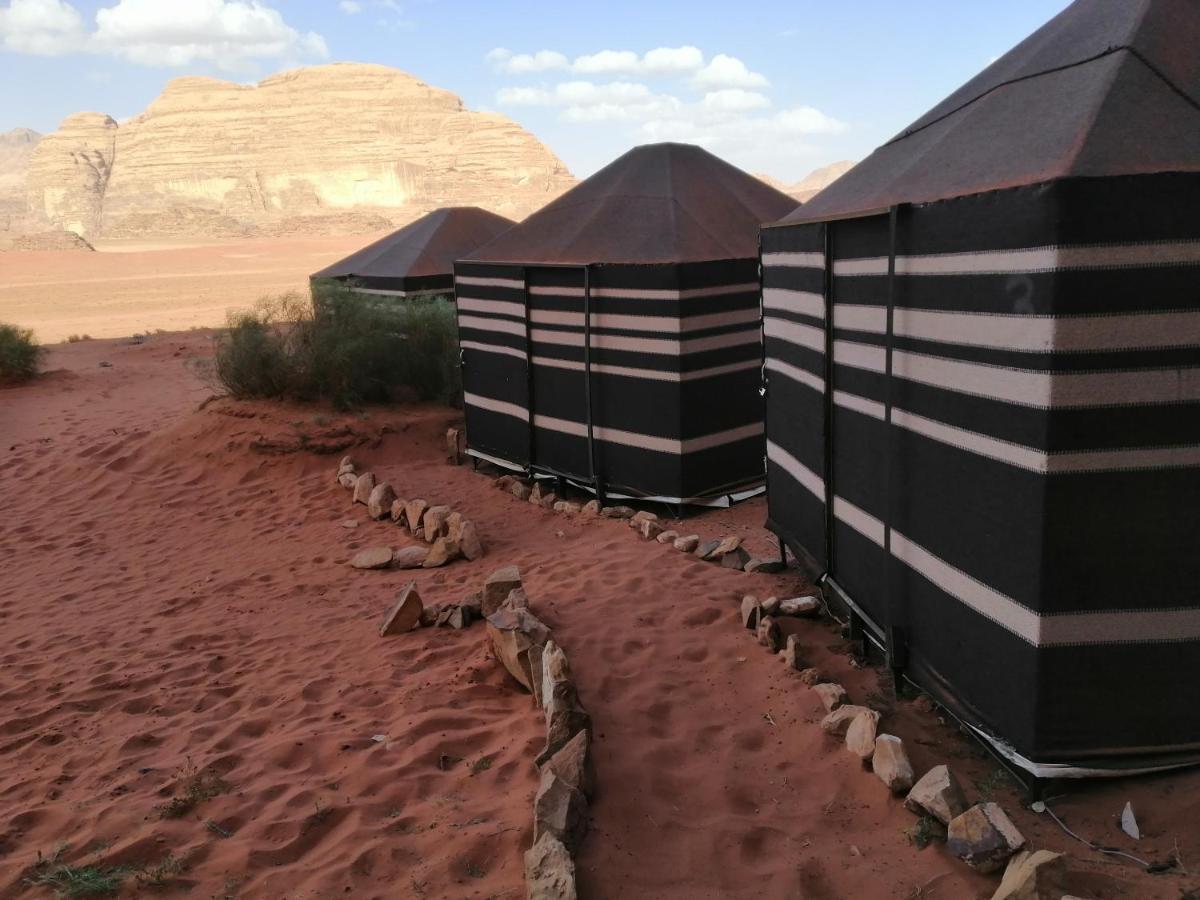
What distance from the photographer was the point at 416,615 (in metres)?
5.38

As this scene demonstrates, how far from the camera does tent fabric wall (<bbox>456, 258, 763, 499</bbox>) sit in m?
7.38

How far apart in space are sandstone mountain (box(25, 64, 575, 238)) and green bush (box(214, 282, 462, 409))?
6629 cm

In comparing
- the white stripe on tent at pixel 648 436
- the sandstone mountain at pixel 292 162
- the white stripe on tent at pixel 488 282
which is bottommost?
the white stripe on tent at pixel 648 436

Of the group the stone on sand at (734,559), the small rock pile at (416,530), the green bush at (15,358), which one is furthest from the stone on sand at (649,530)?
the green bush at (15,358)

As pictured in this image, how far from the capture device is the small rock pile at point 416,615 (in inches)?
208

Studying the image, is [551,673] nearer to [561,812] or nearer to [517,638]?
[517,638]

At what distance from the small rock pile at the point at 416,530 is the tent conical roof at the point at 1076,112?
3558mm

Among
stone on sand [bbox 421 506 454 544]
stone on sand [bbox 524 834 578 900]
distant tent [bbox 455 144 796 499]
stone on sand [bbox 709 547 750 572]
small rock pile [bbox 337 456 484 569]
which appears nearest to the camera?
stone on sand [bbox 524 834 578 900]

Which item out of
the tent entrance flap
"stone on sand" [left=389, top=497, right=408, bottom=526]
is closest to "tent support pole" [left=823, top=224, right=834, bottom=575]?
the tent entrance flap

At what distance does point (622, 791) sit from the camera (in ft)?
11.1

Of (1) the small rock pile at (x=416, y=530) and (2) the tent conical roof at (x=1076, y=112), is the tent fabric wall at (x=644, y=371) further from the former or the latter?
(2) the tent conical roof at (x=1076, y=112)

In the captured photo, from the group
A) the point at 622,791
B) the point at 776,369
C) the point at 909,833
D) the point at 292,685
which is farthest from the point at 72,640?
the point at 909,833

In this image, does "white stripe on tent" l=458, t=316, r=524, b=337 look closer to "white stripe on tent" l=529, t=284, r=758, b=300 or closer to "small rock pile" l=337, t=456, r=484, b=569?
"white stripe on tent" l=529, t=284, r=758, b=300

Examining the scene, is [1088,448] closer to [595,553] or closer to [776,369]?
[776,369]
